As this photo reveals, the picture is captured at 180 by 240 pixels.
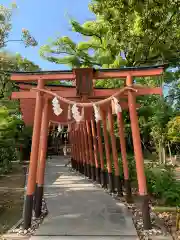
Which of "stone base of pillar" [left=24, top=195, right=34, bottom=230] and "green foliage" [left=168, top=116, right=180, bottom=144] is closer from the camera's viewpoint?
"stone base of pillar" [left=24, top=195, right=34, bottom=230]

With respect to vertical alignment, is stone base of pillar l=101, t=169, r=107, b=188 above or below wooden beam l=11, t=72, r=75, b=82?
below

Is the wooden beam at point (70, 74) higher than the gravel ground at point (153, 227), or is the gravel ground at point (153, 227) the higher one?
the wooden beam at point (70, 74)

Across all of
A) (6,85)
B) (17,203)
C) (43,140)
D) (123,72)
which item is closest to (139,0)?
(123,72)

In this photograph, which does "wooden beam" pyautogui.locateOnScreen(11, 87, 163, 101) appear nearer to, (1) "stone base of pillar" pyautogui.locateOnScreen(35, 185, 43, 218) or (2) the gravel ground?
(1) "stone base of pillar" pyautogui.locateOnScreen(35, 185, 43, 218)

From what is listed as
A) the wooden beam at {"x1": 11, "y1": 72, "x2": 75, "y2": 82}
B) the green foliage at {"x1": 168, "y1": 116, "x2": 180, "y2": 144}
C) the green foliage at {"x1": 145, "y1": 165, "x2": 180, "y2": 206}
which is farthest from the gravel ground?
the green foliage at {"x1": 168, "y1": 116, "x2": 180, "y2": 144}

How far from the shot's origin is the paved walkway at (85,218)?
5.36 meters

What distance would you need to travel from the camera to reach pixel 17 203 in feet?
29.3

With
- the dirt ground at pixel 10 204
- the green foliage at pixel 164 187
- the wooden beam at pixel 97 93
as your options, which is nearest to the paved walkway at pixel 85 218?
the dirt ground at pixel 10 204

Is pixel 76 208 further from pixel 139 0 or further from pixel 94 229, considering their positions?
pixel 139 0

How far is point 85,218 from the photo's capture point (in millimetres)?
6477

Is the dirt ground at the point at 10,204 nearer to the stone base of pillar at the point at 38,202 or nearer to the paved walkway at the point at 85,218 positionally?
the stone base of pillar at the point at 38,202

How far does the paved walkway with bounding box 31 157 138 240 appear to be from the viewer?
536cm

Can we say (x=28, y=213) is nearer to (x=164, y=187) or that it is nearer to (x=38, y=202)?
(x=38, y=202)

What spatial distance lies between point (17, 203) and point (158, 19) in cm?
707
